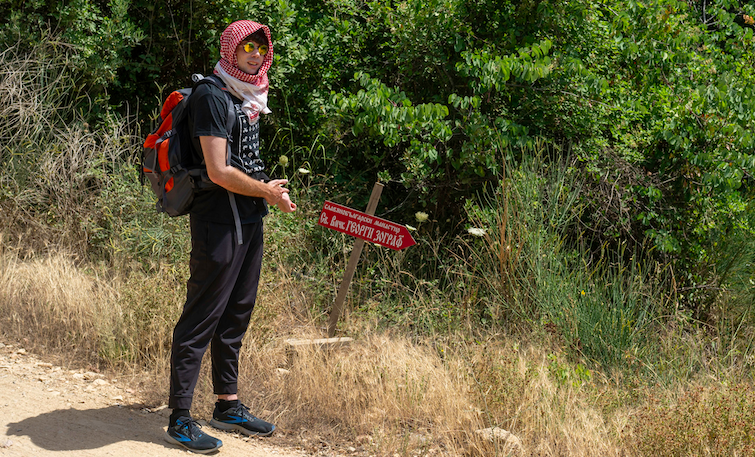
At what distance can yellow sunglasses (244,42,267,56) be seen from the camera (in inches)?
125

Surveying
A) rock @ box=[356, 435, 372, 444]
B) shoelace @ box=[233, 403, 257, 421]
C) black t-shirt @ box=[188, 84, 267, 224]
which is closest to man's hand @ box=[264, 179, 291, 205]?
black t-shirt @ box=[188, 84, 267, 224]

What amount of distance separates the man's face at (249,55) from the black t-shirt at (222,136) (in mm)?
157

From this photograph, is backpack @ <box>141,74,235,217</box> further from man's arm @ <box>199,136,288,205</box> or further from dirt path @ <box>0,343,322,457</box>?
dirt path @ <box>0,343,322,457</box>

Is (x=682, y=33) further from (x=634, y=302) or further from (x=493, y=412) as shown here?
(x=493, y=412)

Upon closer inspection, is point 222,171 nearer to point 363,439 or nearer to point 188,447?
point 188,447

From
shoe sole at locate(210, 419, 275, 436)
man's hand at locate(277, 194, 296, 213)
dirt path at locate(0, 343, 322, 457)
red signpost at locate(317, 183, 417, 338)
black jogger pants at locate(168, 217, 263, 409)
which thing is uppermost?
man's hand at locate(277, 194, 296, 213)

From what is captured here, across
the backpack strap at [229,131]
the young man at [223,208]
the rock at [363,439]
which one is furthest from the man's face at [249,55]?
the rock at [363,439]

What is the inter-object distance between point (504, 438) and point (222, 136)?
2027mm

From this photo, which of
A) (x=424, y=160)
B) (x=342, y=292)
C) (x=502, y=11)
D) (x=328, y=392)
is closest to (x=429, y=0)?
(x=502, y=11)

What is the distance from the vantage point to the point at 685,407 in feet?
11.9

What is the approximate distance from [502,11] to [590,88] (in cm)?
103

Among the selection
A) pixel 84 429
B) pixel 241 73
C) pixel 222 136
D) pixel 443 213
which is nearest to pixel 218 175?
pixel 222 136

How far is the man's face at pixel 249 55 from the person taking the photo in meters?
3.20

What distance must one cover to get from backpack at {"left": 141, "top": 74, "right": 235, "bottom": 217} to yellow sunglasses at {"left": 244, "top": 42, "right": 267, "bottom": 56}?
0.67 ft
